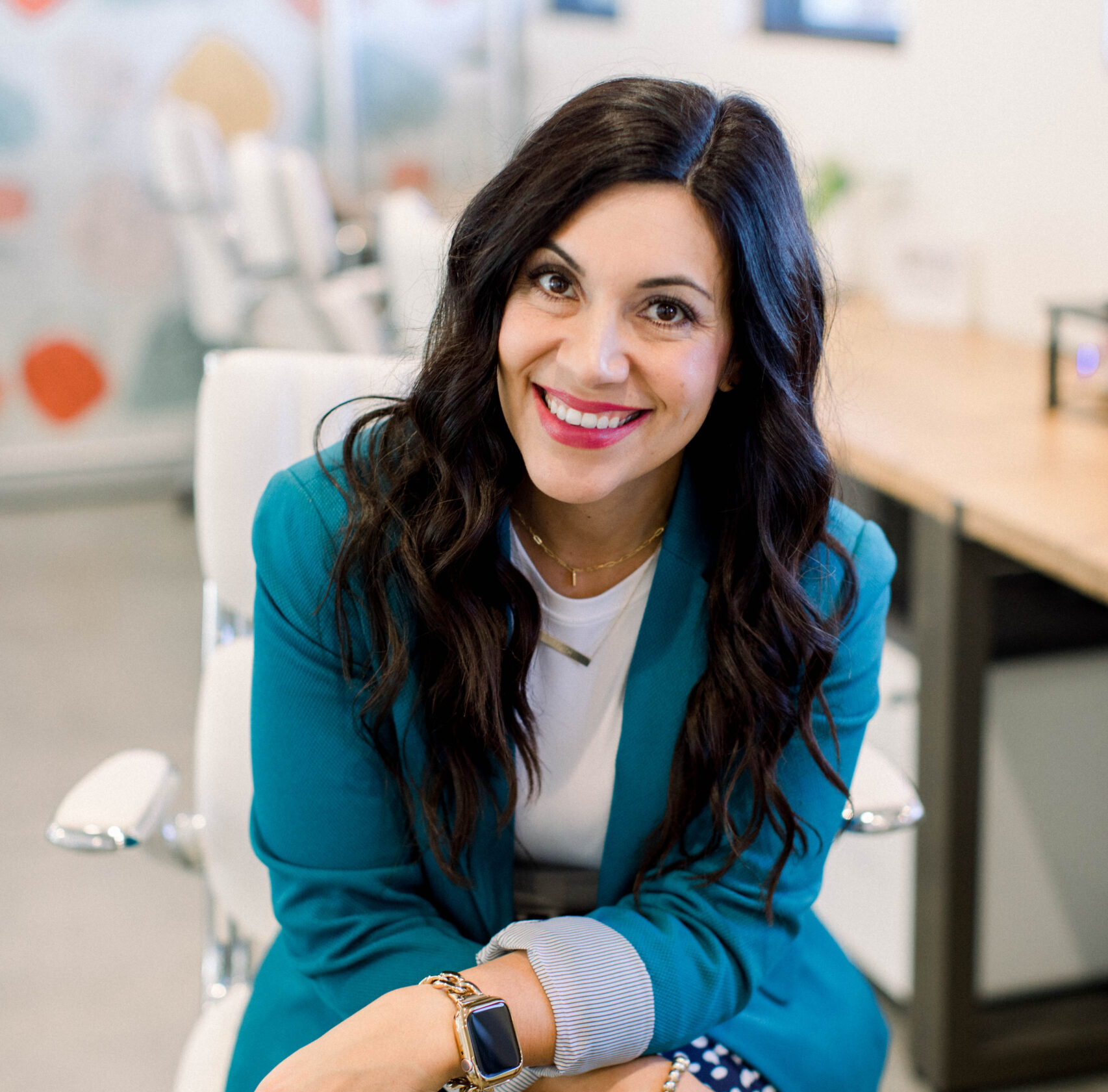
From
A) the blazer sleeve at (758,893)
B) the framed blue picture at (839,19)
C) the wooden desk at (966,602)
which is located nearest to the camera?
the blazer sleeve at (758,893)

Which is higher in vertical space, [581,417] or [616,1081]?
[581,417]

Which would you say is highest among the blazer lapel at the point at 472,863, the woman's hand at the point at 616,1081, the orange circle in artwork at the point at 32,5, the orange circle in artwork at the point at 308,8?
the orange circle in artwork at the point at 308,8

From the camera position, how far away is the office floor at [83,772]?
1.94 metres

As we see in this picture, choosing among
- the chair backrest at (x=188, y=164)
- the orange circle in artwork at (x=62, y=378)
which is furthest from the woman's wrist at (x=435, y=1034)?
the orange circle in artwork at (x=62, y=378)

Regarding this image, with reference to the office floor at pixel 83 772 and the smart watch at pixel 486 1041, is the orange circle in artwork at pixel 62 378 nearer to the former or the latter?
the office floor at pixel 83 772

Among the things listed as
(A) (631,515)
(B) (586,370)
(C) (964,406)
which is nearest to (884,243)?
(C) (964,406)

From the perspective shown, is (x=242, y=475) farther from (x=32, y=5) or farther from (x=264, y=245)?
(x=32, y=5)

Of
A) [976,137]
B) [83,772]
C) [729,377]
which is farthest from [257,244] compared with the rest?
[729,377]

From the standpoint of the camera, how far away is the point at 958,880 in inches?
65.7

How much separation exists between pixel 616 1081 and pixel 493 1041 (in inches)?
5.0

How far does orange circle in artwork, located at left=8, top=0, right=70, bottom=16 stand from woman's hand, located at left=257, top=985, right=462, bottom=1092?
4.11 m

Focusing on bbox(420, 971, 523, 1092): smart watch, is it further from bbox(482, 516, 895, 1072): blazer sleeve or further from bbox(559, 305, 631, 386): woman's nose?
bbox(559, 305, 631, 386): woman's nose

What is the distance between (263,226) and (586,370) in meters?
2.74

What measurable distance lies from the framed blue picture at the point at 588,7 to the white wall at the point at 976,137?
1.11m
